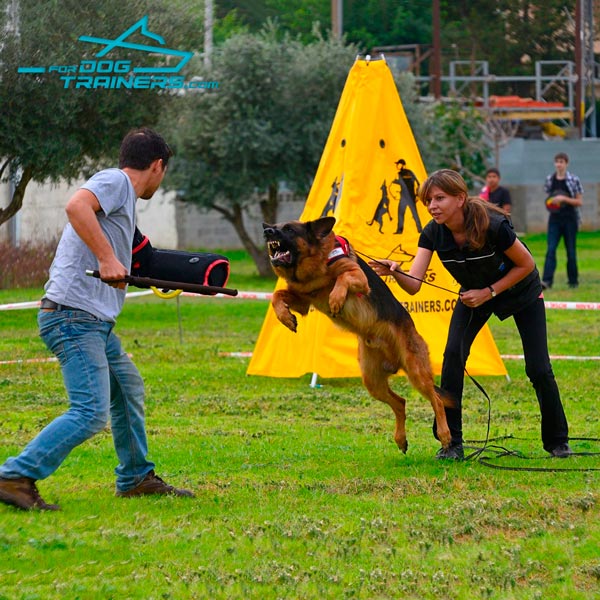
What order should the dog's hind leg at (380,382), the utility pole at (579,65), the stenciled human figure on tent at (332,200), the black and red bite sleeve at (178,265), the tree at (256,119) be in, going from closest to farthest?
1. the black and red bite sleeve at (178,265)
2. the dog's hind leg at (380,382)
3. the stenciled human figure on tent at (332,200)
4. the tree at (256,119)
5. the utility pole at (579,65)

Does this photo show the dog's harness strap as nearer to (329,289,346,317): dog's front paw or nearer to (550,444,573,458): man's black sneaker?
(329,289,346,317): dog's front paw

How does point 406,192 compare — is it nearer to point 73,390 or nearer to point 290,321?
point 290,321

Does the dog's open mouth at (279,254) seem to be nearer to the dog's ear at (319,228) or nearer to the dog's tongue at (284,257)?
the dog's tongue at (284,257)

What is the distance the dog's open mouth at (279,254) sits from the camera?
6.62 m

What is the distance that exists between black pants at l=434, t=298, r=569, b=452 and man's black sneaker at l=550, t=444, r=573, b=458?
0.08ft

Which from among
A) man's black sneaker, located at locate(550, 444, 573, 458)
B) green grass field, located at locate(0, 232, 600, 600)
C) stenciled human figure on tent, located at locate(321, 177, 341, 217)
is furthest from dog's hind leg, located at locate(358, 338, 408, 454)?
stenciled human figure on tent, located at locate(321, 177, 341, 217)

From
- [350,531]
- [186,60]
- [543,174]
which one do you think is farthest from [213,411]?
[543,174]

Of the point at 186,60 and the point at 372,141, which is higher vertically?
the point at 186,60

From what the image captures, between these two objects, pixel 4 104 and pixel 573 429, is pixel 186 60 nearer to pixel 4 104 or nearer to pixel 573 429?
pixel 4 104

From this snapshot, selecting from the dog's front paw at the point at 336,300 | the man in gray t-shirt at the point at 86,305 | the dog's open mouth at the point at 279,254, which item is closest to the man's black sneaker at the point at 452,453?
the dog's front paw at the point at 336,300

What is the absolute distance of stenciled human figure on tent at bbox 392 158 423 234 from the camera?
992 centimetres

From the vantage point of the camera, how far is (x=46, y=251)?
844 inches

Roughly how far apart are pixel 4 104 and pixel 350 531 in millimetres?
11223

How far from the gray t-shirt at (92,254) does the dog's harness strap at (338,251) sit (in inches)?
62.9
